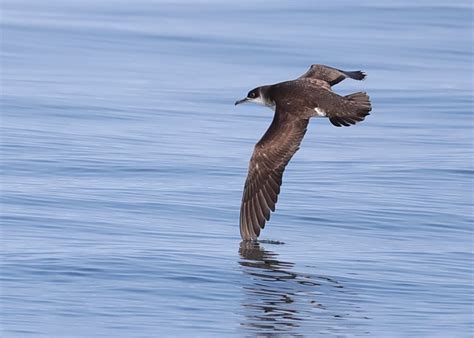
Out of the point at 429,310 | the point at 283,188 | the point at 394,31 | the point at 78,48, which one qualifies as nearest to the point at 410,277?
the point at 429,310

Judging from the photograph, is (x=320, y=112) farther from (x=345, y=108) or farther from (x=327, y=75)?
(x=327, y=75)

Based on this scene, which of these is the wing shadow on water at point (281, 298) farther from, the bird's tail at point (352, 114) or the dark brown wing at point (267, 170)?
the bird's tail at point (352, 114)

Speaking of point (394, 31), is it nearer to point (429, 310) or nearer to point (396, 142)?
point (396, 142)

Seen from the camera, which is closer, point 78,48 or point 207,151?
point 207,151

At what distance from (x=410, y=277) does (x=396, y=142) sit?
524 centimetres

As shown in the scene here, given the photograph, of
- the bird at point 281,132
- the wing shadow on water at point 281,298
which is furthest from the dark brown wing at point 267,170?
the wing shadow on water at point 281,298

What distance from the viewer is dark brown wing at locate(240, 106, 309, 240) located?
37.7 ft

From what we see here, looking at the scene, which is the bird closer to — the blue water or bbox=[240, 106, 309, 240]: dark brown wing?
bbox=[240, 106, 309, 240]: dark brown wing

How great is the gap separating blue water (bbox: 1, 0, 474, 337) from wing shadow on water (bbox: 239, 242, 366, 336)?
0.07 feet

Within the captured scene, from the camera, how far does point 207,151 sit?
14.7 metres

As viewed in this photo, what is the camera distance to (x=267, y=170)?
38.7 feet

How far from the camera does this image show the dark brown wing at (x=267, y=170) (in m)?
11.5

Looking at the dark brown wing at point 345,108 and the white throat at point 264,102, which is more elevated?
the dark brown wing at point 345,108

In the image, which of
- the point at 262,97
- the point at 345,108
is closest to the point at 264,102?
the point at 262,97
